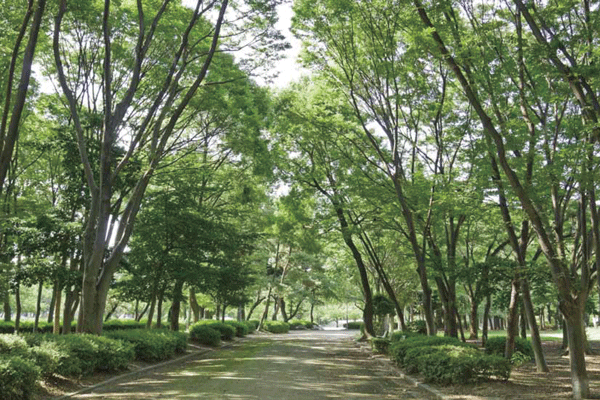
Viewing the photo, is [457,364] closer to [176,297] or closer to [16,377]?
[16,377]

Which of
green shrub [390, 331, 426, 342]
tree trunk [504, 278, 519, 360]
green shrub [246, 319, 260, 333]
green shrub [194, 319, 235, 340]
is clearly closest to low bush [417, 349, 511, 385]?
tree trunk [504, 278, 519, 360]

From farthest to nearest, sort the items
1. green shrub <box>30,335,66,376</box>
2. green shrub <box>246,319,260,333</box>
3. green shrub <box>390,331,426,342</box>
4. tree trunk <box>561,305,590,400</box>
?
green shrub <box>246,319,260,333</box>, green shrub <box>390,331,426,342</box>, green shrub <box>30,335,66,376</box>, tree trunk <box>561,305,590,400</box>

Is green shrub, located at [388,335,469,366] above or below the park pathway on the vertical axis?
above

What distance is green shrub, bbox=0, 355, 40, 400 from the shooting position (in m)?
6.98

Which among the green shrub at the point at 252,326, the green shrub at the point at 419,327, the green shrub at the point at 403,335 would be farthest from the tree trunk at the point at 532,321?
the green shrub at the point at 252,326

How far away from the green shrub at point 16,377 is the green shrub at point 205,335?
15588mm

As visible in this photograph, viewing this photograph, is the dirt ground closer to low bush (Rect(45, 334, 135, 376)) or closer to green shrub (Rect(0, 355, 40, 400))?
low bush (Rect(45, 334, 135, 376))

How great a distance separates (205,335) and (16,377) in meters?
16.3

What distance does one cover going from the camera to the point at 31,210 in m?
19.1

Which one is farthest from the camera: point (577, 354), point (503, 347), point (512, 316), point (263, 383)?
point (503, 347)

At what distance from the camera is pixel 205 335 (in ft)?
75.3

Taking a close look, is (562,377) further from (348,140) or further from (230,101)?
(230,101)

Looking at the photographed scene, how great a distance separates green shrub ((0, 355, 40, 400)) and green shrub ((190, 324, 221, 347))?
1559 cm

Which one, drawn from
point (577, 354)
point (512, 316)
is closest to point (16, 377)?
point (577, 354)
